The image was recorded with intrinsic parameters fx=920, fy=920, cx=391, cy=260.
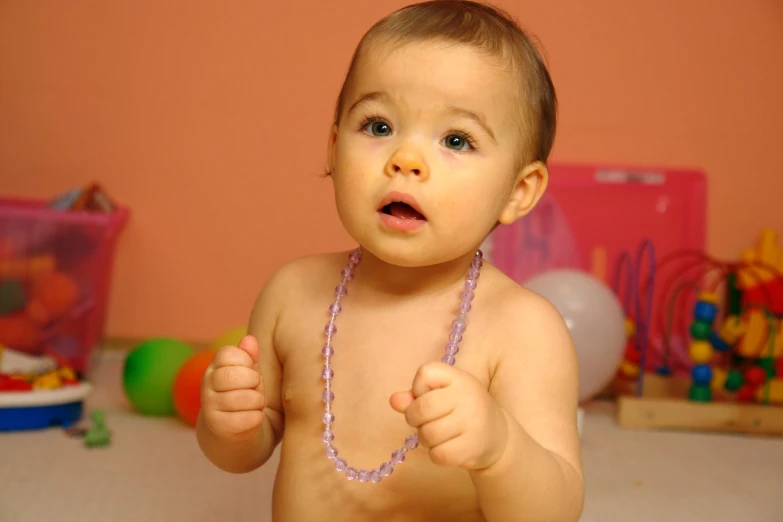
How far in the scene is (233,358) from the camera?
816 millimetres

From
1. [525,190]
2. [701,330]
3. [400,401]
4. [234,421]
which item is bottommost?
[701,330]

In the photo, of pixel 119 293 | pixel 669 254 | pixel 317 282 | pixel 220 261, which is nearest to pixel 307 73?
pixel 220 261

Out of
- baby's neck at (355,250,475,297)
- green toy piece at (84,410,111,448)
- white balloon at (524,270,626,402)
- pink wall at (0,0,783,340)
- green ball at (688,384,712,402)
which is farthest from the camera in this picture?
pink wall at (0,0,783,340)

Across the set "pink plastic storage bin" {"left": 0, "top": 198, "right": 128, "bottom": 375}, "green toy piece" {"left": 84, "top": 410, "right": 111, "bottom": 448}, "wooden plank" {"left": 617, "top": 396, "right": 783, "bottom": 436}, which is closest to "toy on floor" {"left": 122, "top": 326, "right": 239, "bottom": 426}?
"green toy piece" {"left": 84, "top": 410, "right": 111, "bottom": 448}

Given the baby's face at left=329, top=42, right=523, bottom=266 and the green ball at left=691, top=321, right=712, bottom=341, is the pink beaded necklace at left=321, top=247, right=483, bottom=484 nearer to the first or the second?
the baby's face at left=329, top=42, right=523, bottom=266

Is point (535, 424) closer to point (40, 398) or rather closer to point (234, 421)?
point (234, 421)

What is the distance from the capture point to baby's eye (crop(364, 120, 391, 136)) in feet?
2.76

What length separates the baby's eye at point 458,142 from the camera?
833mm

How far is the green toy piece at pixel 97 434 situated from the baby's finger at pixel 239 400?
818mm

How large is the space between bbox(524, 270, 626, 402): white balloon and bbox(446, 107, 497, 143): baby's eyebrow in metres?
0.98

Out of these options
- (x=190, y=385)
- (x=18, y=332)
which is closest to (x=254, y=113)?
(x=18, y=332)

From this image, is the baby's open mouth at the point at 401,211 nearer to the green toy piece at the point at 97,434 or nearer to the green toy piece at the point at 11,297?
the green toy piece at the point at 97,434

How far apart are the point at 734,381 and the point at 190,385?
1115mm

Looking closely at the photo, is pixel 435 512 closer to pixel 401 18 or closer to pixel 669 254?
pixel 401 18
